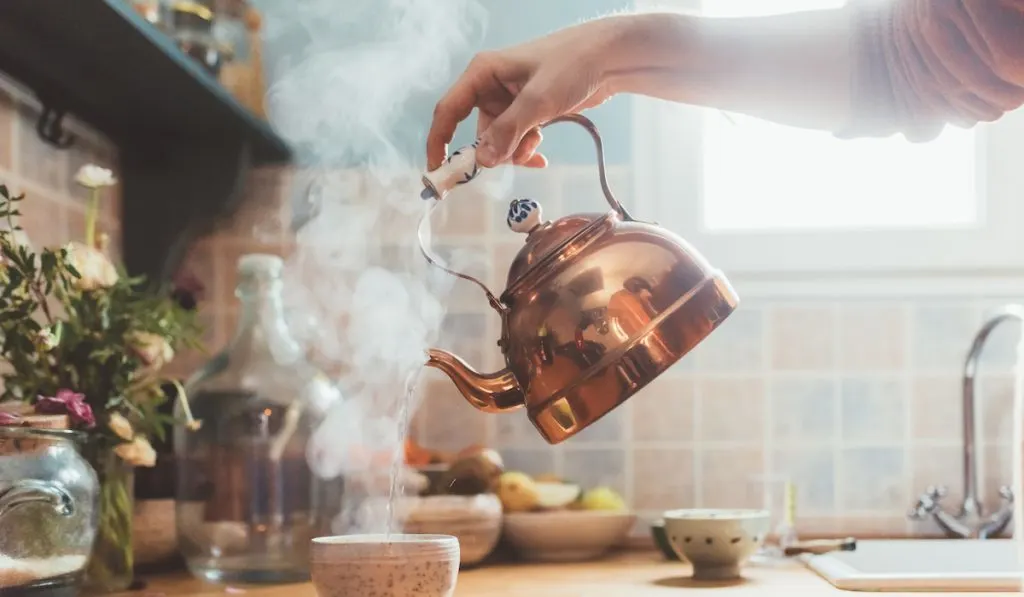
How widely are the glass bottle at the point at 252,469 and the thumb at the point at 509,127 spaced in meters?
0.63

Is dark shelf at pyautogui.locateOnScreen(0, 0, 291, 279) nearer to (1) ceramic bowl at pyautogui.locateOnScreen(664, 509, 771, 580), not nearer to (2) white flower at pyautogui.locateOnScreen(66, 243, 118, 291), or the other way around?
(2) white flower at pyautogui.locateOnScreen(66, 243, 118, 291)

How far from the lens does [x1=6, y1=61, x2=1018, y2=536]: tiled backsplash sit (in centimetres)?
176

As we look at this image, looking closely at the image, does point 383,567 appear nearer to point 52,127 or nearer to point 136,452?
point 136,452

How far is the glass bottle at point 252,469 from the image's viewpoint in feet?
4.57

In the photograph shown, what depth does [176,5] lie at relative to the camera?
5.22 feet

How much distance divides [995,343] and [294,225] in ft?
3.66

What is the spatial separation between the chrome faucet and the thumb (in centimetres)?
100

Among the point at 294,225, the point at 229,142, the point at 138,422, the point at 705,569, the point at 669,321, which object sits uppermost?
the point at 229,142

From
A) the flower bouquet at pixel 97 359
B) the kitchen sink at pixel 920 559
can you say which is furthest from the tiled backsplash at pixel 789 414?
the flower bouquet at pixel 97 359

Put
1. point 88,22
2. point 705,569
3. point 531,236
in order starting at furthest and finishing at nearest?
point 705,569, point 88,22, point 531,236

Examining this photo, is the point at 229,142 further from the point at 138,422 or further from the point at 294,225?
the point at 138,422

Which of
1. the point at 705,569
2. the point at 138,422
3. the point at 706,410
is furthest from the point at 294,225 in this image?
the point at 705,569

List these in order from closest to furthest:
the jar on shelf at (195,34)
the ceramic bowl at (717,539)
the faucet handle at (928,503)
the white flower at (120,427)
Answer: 1. the white flower at (120,427)
2. the ceramic bowl at (717,539)
3. the jar on shelf at (195,34)
4. the faucet handle at (928,503)

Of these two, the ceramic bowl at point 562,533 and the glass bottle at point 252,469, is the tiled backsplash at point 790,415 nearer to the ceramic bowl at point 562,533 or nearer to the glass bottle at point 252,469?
the ceramic bowl at point 562,533
